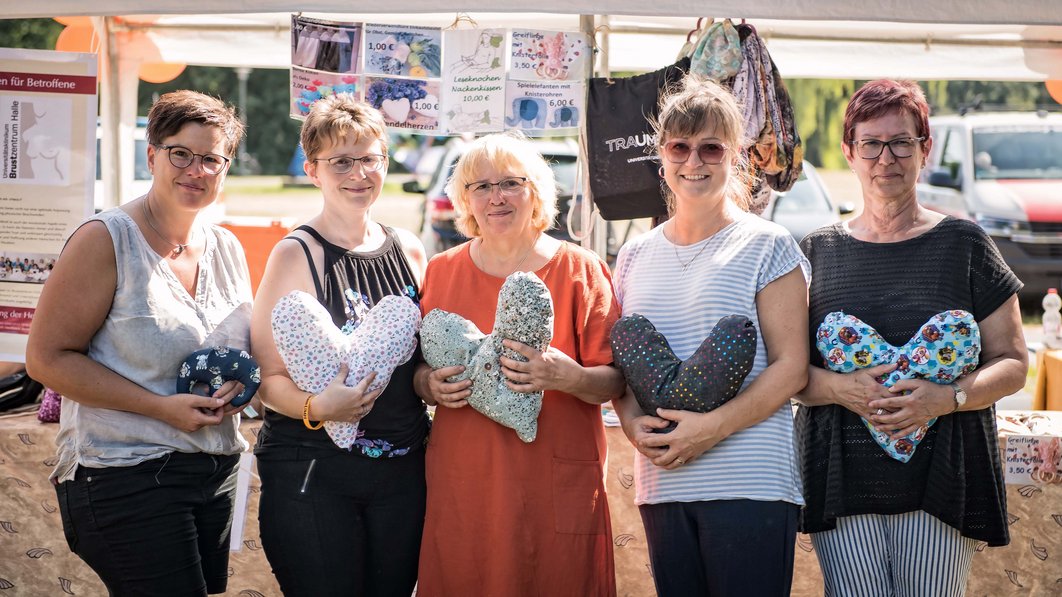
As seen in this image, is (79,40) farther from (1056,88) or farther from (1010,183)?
(1010,183)

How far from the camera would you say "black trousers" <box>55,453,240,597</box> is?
2350 mm

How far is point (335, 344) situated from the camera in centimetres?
238

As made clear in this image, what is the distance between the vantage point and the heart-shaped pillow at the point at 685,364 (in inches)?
87.4

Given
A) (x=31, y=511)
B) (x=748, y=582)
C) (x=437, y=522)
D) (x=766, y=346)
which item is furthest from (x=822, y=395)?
(x=31, y=511)

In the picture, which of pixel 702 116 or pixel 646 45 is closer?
pixel 702 116

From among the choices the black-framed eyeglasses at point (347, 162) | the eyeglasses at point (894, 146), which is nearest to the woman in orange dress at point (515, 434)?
the black-framed eyeglasses at point (347, 162)

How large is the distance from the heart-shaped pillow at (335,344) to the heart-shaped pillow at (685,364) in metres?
0.56

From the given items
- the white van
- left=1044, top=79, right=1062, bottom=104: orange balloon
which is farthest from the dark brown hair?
the white van

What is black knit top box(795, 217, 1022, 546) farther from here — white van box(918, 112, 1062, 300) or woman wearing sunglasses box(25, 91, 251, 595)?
white van box(918, 112, 1062, 300)

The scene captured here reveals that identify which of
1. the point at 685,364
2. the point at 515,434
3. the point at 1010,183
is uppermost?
the point at 1010,183

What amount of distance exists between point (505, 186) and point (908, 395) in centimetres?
114

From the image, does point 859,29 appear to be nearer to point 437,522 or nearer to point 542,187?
point 542,187

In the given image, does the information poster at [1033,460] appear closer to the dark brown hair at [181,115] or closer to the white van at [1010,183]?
the dark brown hair at [181,115]

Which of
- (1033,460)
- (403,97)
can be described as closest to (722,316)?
(1033,460)
